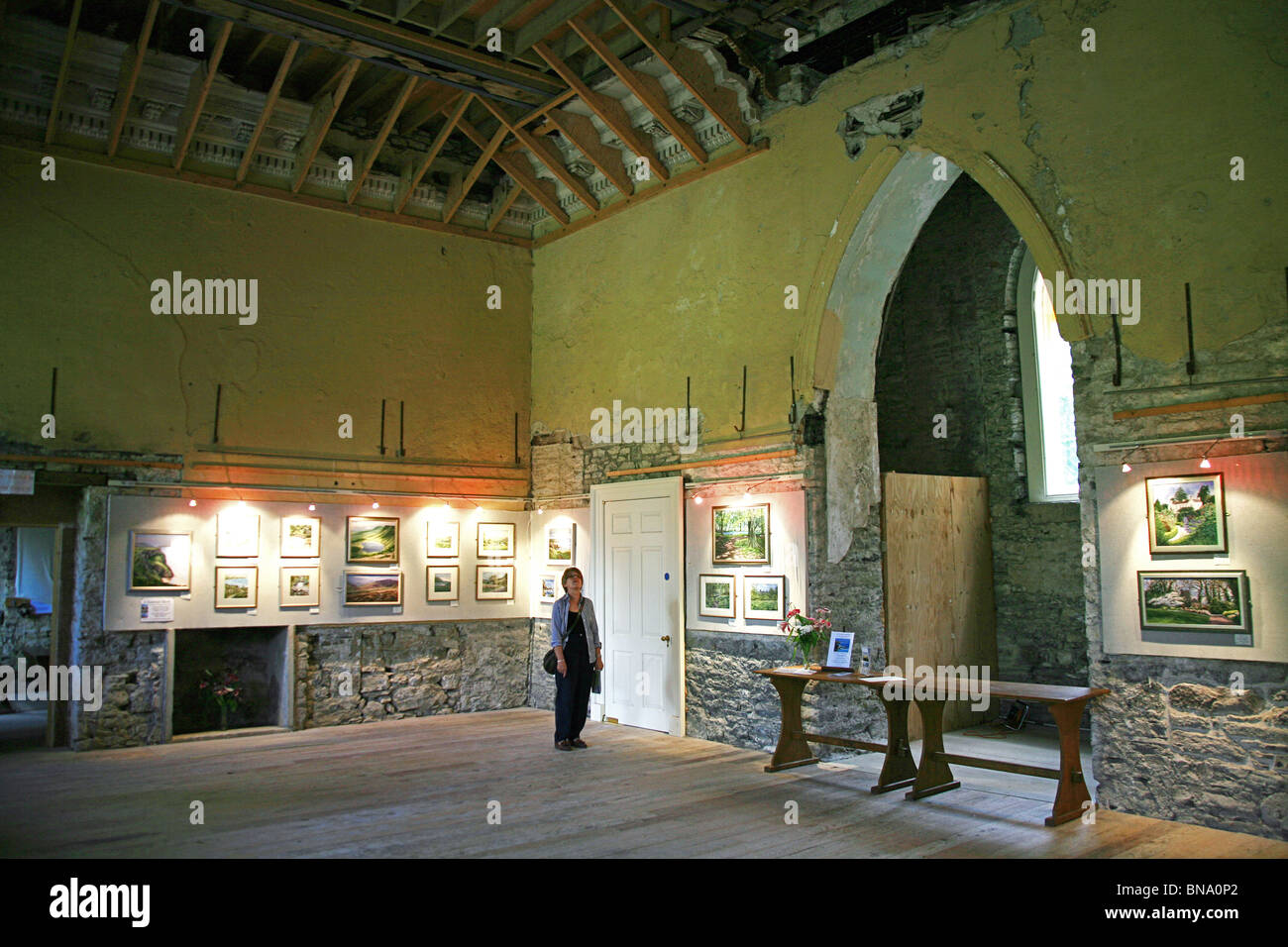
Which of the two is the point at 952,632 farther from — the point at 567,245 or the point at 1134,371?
the point at 567,245

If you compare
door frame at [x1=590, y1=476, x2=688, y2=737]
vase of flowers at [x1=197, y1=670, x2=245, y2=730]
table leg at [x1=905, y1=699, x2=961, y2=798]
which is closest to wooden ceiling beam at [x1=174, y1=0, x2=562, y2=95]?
door frame at [x1=590, y1=476, x2=688, y2=737]

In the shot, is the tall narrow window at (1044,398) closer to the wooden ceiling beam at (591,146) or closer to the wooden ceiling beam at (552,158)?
the wooden ceiling beam at (591,146)

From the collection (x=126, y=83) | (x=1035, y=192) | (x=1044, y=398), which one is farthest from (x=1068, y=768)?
(x=126, y=83)

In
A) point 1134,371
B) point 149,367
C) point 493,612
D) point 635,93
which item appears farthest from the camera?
point 493,612

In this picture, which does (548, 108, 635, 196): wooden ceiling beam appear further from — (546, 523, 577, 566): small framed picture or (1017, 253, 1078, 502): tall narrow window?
(1017, 253, 1078, 502): tall narrow window

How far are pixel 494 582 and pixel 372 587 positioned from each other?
156cm

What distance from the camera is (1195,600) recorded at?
243 inches

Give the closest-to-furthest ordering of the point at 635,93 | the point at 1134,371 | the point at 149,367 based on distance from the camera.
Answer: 1. the point at 1134,371
2. the point at 635,93
3. the point at 149,367

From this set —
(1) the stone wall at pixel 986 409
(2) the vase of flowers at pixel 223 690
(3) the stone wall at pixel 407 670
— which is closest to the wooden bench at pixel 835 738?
(1) the stone wall at pixel 986 409

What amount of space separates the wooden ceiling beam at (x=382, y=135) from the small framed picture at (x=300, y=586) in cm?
429

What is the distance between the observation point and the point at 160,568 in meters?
9.69

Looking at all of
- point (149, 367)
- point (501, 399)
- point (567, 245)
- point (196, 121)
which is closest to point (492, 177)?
point (567, 245)

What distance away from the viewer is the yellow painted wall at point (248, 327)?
371 inches

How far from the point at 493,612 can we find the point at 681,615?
3.03 m
